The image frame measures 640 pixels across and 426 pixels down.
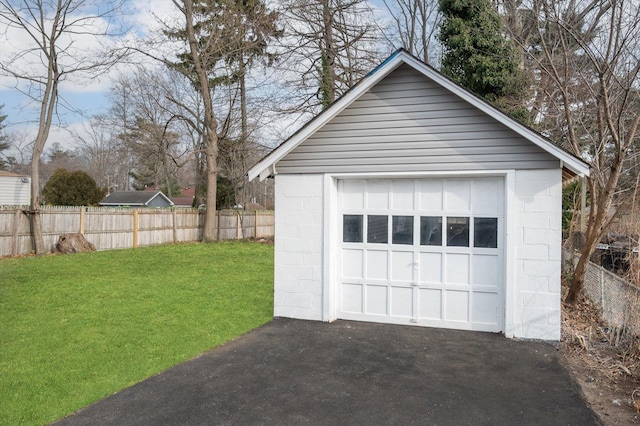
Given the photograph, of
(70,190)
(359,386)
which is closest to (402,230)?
(359,386)

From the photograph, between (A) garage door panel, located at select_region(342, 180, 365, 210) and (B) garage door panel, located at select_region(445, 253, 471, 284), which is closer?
(B) garage door panel, located at select_region(445, 253, 471, 284)

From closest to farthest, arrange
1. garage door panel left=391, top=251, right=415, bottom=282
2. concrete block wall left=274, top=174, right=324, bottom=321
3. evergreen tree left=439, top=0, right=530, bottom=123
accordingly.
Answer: garage door panel left=391, top=251, right=415, bottom=282 → concrete block wall left=274, top=174, right=324, bottom=321 → evergreen tree left=439, top=0, right=530, bottom=123

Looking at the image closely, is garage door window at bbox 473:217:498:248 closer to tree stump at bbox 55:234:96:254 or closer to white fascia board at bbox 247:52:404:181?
white fascia board at bbox 247:52:404:181

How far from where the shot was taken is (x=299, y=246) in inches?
325

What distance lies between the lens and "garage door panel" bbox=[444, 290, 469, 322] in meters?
7.53

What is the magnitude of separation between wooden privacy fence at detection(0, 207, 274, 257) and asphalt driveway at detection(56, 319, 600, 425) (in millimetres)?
13825

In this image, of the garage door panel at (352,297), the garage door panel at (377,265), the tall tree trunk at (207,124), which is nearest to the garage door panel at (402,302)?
the garage door panel at (377,265)

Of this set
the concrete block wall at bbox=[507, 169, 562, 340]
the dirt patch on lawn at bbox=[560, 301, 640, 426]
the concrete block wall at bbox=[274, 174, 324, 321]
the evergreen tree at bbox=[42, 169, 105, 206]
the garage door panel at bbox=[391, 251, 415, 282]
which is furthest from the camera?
the evergreen tree at bbox=[42, 169, 105, 206]

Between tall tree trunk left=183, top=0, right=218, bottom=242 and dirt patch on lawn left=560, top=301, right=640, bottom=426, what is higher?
tall tree trunk left=183, top=0, right=218, bottom=242

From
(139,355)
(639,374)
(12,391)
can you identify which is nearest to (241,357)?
(139,355)

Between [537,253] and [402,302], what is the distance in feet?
7.11

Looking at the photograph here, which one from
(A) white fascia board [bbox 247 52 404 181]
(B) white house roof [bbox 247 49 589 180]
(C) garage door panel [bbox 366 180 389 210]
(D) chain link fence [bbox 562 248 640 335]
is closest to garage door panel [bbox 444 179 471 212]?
(C) garage door panel [bbox 366 180 389 210]

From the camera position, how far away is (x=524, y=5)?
982 centimetres

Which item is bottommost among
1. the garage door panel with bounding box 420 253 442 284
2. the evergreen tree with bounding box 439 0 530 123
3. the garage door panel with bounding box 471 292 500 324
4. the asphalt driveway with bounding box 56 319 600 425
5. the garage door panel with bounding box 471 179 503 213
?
the asphalt driveway with bounding box 56 319 600 425
